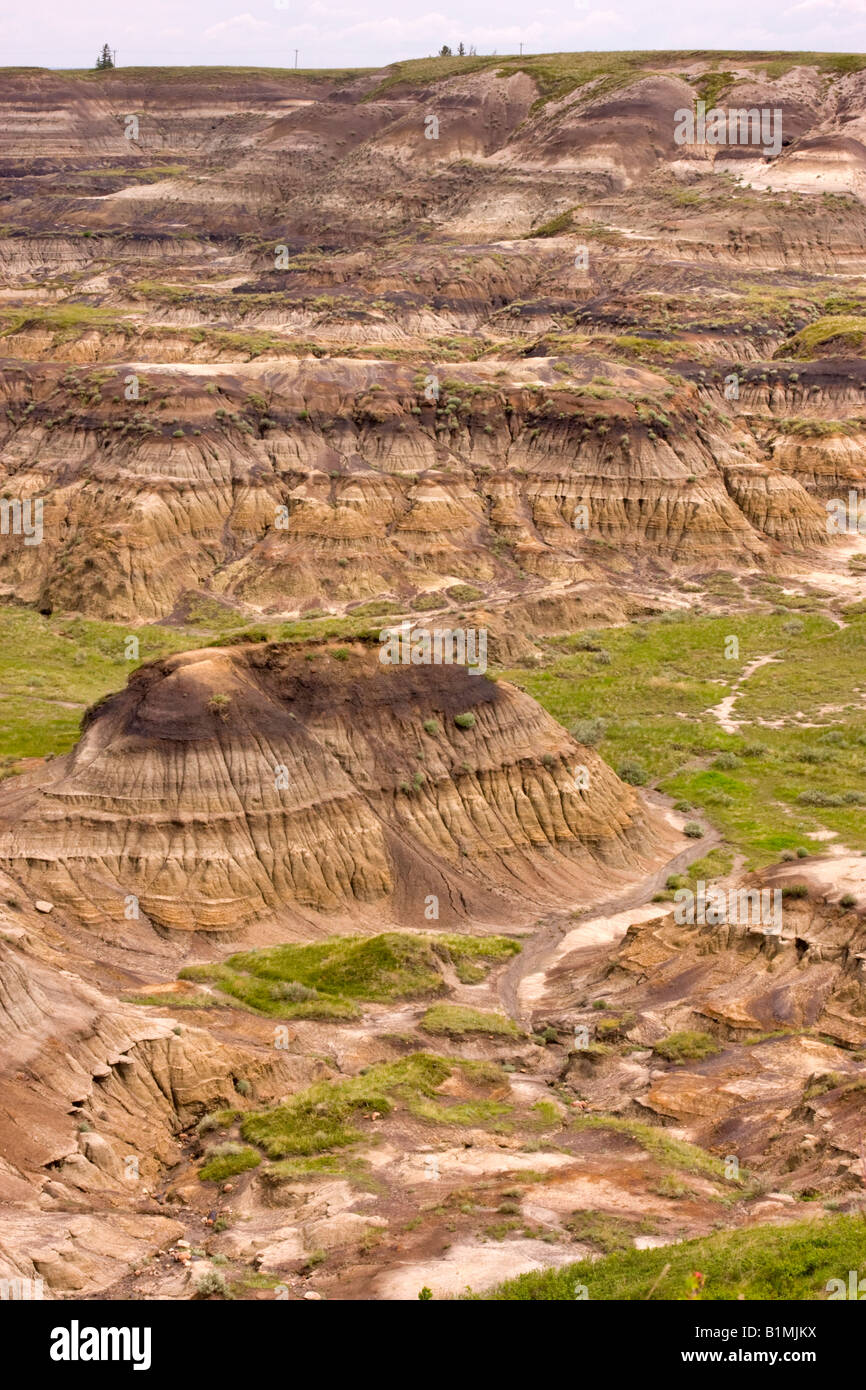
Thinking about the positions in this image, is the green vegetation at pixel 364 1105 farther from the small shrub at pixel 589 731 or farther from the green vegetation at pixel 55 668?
the small shrub at pixel 589 731

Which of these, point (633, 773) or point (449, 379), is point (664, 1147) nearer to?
point (633, 773)

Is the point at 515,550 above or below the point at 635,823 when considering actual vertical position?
above

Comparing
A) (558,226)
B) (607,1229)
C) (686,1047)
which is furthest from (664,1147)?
(558,226)

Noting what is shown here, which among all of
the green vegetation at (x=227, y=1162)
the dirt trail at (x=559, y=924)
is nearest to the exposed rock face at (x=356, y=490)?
the dirt trail at (x=559, y=924)

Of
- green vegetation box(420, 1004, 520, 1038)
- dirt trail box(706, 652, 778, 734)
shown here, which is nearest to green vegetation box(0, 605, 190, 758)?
dirt trail box(706, 652, 778, 734)

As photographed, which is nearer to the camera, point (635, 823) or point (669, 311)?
point (635, 823)
